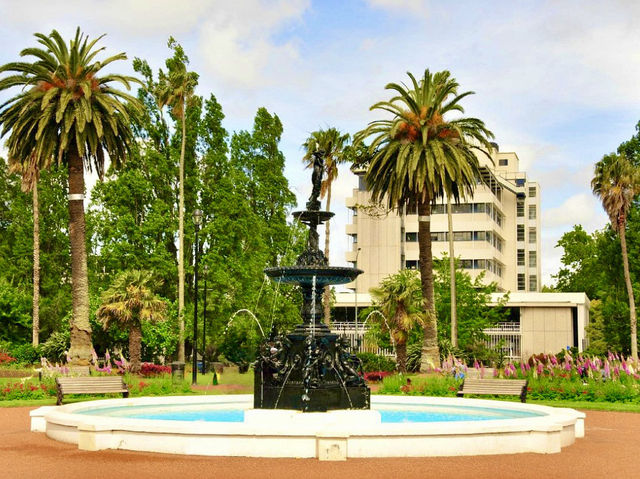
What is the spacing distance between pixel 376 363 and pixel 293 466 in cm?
3425

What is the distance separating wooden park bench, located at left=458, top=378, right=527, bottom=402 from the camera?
2489 centimetres

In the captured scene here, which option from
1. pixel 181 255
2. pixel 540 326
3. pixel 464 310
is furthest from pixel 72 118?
pixel 540 326

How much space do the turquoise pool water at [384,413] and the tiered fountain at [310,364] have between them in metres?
1.28

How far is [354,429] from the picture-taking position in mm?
13320

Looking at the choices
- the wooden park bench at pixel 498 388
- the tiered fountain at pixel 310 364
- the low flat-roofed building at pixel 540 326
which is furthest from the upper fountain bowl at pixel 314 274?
the low flat-roofed building at pixel 540 326

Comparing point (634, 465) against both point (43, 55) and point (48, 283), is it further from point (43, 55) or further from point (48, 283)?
point (48, 283)

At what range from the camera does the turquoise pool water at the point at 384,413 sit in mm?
18594

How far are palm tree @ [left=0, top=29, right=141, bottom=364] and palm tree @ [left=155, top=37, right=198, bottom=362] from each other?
381 inches

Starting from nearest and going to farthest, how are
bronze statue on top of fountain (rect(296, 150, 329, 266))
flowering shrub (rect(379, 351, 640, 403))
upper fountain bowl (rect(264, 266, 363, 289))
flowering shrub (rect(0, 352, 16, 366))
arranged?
upper fountain bowl (rect(264, 266, 363, 289))
bronze statue on top of fountain (rect(296, 150, 329, 266))
flowering shrub (rect(379, 351, 640, 403))
flowering shrub (rect(0, 352, 16, 366))

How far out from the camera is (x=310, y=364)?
56.2 feet

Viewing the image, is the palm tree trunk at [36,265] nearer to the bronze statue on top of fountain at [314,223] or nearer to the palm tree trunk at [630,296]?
the bronze statue on top of fountain at [314,223]

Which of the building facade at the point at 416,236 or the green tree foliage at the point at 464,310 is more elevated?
the building facade at the point at 416,236

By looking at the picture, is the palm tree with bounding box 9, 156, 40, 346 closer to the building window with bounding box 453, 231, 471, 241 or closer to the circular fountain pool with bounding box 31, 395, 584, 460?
the circular fountain pool with bounding box 31, 395, 584, 460

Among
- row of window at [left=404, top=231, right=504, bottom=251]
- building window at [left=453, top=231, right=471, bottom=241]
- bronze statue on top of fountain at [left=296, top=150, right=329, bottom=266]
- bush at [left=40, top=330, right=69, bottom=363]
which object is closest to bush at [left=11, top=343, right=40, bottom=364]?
bush at [left=40, top=330, right=69, bottom=363]
